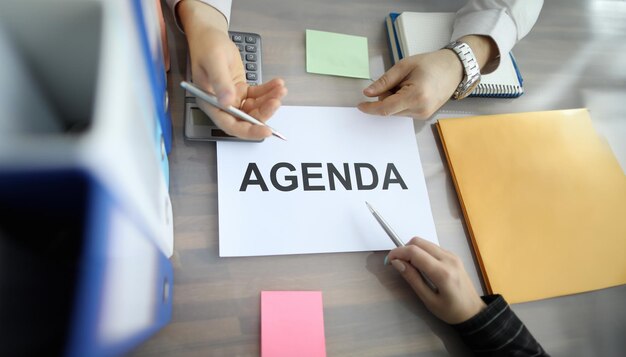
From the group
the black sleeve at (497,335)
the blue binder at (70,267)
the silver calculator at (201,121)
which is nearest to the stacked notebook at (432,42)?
the silver calculator at (201,121)

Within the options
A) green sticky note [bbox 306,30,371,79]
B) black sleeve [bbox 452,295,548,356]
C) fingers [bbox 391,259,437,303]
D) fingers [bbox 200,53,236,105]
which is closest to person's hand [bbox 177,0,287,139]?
fingers [bbox 200,53,236,105]

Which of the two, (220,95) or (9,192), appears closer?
(9,192)

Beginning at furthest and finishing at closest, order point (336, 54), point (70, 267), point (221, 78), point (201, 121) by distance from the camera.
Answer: point (336, 54) < point (201, 121) < point (221, 78) < point (70, 267)

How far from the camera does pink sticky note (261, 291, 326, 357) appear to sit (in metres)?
0.45

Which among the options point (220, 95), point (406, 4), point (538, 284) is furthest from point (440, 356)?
point (406, 4)

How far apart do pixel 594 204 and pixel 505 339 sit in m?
0.33

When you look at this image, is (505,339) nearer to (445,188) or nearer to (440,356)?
(440,356)

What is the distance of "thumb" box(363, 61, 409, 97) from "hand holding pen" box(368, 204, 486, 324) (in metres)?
0.25

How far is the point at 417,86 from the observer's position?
1.92 ft

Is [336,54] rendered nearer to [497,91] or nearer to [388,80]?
[388,80]

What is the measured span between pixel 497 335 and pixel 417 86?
38cm

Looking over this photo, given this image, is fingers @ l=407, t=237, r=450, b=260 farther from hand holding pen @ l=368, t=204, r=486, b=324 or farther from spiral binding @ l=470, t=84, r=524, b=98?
spiral binding @ l=470, t=84, r=524, b=98

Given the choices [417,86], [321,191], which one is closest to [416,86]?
[417,86]

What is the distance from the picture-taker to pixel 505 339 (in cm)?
48
